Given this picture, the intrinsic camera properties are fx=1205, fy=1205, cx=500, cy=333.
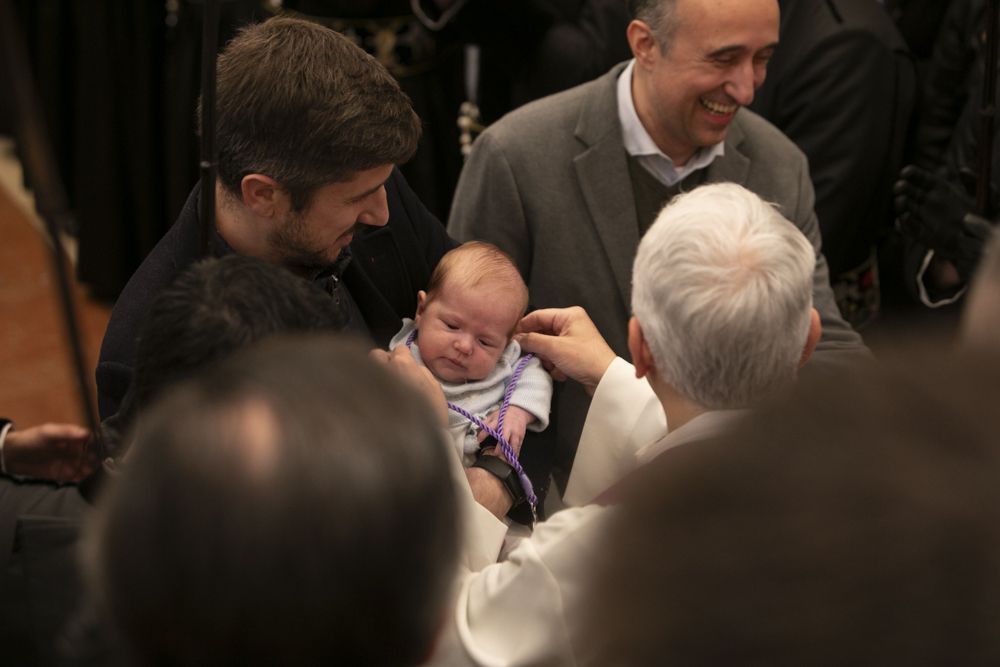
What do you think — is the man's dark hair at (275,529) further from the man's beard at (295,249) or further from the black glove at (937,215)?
the black glove at (937,215)

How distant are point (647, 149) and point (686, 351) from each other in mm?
943

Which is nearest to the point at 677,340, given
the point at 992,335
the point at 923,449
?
the point at 992,335

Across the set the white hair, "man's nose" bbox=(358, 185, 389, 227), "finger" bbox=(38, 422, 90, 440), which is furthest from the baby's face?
"finger" bbox=(38, 422, 90, 440)

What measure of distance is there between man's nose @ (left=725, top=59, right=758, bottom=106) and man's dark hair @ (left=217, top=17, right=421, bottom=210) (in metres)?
0.79

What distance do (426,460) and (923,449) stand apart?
36 cm

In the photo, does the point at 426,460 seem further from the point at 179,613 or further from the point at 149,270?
the point at 149,270

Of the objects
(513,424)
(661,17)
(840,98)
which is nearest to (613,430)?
(513,424)

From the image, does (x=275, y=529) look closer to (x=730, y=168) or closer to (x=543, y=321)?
(x=543, y=321)

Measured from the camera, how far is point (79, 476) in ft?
4.92

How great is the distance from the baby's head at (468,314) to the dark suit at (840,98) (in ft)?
3.76

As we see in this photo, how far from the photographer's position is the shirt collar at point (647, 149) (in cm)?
244

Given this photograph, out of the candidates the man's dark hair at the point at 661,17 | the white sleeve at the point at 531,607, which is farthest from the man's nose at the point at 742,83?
the white sleeve at the point at 531,607

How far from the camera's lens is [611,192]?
243 cm

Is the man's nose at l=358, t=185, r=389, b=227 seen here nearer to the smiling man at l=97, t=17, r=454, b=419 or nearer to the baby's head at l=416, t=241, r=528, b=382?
the smiling man at l=97, t=17, r=454, b=419
